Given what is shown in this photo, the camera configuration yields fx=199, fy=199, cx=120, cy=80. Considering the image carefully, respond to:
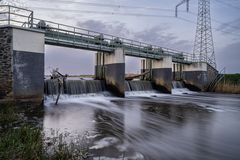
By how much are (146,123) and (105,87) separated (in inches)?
422

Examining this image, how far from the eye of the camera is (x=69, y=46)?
15.3 metres

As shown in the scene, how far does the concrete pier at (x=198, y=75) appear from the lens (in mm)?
27386

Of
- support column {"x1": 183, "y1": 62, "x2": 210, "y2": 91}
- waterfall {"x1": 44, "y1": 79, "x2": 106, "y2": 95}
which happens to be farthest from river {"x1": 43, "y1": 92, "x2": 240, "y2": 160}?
support column {"x1": 183, "y1": 62, "x2": 210, "y2": 91}

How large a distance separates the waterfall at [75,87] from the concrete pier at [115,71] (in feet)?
2.93

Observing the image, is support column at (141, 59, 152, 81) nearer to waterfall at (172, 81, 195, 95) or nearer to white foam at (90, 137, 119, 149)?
waterfall at (172, 81, 195, 95)

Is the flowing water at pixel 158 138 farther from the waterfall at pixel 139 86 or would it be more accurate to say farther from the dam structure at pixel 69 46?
the waterfall at pixel 139 86

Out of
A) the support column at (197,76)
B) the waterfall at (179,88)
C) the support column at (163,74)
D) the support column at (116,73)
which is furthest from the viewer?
the support column at (197,76)

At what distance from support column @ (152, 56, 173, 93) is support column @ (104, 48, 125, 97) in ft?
23.5

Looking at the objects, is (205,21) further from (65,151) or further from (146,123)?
(65,151)

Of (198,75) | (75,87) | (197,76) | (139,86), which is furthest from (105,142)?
(197,76)

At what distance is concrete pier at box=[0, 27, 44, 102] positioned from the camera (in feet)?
34.8

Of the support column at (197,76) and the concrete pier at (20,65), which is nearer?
the concrete pier at (20,65)

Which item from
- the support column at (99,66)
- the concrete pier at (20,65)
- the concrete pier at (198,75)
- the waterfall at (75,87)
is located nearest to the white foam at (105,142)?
the concrete pier at (20,65)

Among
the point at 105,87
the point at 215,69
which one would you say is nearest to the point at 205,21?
the point at 215,69
